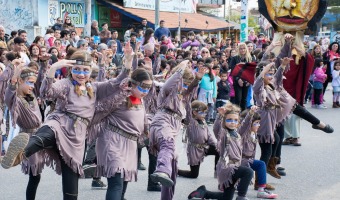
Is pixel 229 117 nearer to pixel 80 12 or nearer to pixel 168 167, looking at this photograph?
pixel 168 167

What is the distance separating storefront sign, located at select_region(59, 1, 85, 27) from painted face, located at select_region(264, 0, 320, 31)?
1641 centimetres

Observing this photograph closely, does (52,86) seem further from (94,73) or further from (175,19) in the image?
(175,19)

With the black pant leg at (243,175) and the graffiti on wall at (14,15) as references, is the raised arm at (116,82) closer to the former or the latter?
the black pant leg at (243,175)

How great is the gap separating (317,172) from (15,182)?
4372 millimetres

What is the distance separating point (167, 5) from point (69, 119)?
27255 mm

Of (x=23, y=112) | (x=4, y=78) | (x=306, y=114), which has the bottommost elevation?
(x=306, y=114)

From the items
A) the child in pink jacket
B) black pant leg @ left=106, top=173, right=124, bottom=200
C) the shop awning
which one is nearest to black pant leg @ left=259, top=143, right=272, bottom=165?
black pant leg @ left=106, top=173, right=124, bottom=200

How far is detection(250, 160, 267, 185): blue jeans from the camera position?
7031mm

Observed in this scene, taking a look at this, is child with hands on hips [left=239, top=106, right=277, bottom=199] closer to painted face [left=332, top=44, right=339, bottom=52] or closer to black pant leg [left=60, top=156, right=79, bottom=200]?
black pant leg [left=60, top=156, right=79, bottom=200]

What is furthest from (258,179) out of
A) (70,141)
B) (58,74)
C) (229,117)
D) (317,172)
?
(58,74)

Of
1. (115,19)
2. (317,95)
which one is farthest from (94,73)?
(115,19)

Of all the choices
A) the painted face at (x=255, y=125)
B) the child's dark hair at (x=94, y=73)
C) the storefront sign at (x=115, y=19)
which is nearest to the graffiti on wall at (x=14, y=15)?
the storefront sign at (x=115, y=19)

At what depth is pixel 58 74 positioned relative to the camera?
11.4 m

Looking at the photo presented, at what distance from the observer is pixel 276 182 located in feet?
26.1
